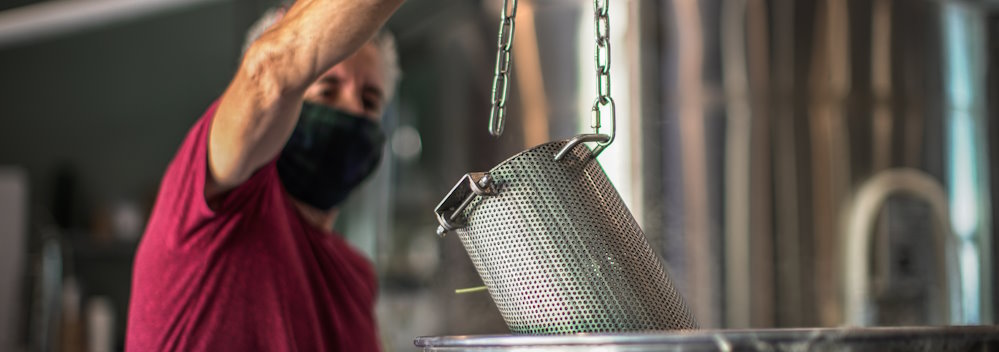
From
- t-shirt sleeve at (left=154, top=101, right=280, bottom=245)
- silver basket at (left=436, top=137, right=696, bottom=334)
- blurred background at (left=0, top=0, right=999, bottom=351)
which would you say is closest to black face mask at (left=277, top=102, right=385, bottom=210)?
t-shirt sleeve at (left=154, top=101, right=280, bottom=245)

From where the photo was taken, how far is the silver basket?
2.45ft

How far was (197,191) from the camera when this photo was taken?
1003 millimetres

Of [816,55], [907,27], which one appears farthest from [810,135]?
[907,27]

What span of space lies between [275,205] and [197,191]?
14 centimetres

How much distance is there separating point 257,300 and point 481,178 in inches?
17.7

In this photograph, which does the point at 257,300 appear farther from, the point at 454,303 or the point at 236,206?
the point at 454,303

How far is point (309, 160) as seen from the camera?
1222mm

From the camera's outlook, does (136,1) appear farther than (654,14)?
Yes

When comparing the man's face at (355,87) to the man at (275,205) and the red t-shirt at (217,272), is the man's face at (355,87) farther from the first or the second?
the red t-shirt at (217,272)

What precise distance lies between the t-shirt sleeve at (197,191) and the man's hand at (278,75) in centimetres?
2

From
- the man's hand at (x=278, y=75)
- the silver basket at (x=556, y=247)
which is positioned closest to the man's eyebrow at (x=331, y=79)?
the man's hand at (x=278, y=75)

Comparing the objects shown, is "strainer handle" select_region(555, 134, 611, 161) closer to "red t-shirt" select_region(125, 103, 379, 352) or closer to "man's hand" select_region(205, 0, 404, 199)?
"man's hand" select_region(205, 0, 404, 199)

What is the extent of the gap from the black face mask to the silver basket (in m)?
0.47

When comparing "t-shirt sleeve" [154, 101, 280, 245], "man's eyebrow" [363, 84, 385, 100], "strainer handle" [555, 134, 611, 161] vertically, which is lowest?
"t-shirt sleeve" [154, 101, 280, 245]
